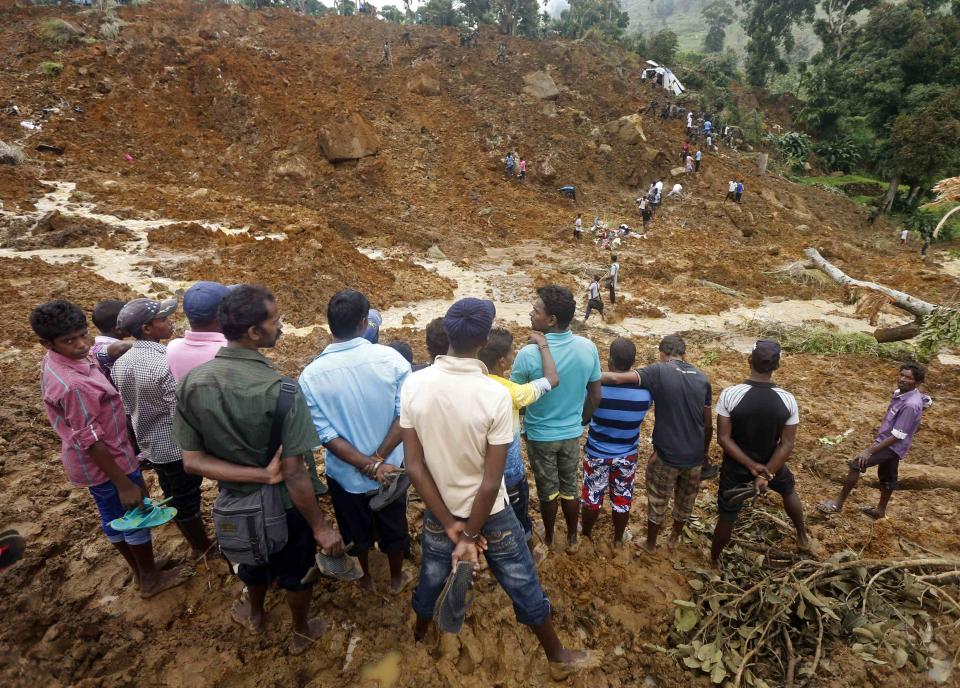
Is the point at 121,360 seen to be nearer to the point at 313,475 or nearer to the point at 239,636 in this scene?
the point at 313,475

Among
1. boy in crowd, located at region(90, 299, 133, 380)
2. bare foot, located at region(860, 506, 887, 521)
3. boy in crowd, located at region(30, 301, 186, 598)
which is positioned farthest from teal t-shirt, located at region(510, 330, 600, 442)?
bare foot, located at region(860, 506, 887, 521)

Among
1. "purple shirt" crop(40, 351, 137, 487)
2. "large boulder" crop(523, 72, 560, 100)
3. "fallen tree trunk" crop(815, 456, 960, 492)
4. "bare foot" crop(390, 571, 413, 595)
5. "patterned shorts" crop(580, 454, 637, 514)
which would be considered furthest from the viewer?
"large boulder" crop(523, 72, 560, 100)

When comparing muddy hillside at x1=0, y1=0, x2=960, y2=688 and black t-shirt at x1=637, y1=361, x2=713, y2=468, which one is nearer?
muddy hillside at x1=0, y1=0, x2=960, y2=688

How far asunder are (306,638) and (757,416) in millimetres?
2772

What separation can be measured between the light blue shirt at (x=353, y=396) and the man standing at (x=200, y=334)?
596mm

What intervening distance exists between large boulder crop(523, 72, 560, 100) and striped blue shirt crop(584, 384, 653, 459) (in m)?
24.8

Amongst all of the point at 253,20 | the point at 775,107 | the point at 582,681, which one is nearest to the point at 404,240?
the point at 582,681

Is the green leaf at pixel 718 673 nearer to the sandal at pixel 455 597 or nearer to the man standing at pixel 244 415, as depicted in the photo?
the sandal at pixel 455 597

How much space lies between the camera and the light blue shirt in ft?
7.30

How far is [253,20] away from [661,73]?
23.5 metres

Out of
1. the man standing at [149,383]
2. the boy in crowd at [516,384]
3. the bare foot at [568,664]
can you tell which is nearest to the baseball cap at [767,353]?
the boy in crowd at [516,384]

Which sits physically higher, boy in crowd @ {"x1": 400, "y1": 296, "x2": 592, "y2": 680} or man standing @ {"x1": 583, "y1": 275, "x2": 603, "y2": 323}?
boy in crowd @ {"x1": 400, "y1": 296, "x2": 592, "y2": 680}

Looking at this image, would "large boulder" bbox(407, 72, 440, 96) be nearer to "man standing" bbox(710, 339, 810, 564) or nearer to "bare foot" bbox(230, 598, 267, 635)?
"man standing" bbox(710, 339, 810, 564)

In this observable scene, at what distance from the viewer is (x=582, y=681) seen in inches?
88.7
